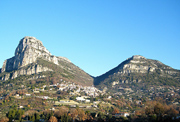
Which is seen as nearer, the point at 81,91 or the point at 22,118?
the point at 22,118

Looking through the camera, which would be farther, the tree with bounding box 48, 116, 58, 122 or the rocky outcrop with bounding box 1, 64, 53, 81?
the rocky outcrop with bounding box 1, 64, 53, 81

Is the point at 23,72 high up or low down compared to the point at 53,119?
up

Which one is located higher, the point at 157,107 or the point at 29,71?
the point at 29,71

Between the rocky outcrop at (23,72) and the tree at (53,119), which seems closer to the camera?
the tree at (53,119)

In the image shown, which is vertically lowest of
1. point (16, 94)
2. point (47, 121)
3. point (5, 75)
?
point (47, 121)

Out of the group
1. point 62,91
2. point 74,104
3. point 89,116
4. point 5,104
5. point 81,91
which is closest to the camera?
point 89,116

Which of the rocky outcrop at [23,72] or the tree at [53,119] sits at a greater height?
the rocky outcrop at [23,72]

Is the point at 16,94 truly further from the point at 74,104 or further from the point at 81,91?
the point at 81,91

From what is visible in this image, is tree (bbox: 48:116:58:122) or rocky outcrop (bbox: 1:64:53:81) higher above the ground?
rocky outcrop (bbox: 1:64:53:81)

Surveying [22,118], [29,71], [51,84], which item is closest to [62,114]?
[22,118]

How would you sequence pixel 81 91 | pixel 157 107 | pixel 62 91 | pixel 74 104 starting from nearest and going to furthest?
pixel 157 107 < pixel 74 104 < pixel 62 91 < pixel 81 91

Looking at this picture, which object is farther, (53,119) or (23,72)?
(23,72)
